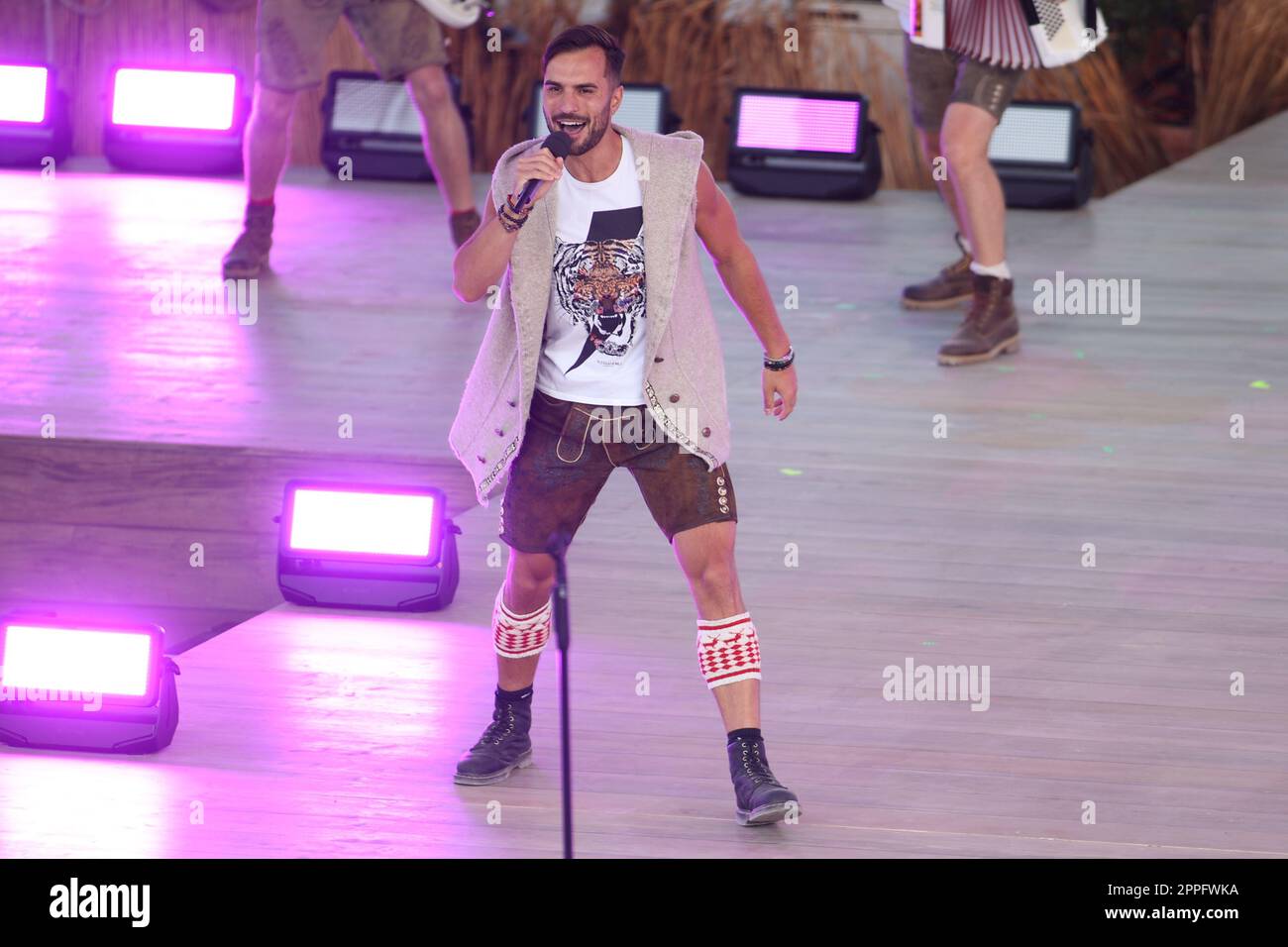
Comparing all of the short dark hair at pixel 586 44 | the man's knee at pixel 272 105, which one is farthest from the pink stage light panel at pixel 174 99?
the short dark hair at pixel 586 44

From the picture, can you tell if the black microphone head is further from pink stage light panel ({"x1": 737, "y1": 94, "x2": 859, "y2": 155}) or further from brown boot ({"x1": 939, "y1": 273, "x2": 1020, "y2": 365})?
pink stage light panel ({"x1": 737, "y1": 94, "x2": 859, "y2": 155})

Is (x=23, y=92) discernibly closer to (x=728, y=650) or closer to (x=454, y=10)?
(x=454, y=10)

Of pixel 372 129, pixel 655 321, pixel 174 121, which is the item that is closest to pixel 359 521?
pixel 655 321

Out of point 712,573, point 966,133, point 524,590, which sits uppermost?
point 966,133

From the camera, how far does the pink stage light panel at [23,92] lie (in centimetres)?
892

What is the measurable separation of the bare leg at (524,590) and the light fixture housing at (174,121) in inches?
227

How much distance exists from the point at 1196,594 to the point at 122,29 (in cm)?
647

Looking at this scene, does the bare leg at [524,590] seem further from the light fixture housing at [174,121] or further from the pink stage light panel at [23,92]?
the pink stage light panel at [23,92]

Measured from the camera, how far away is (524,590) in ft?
10.8

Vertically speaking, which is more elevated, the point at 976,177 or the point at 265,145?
the point at 976,177

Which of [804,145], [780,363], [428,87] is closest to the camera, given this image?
[780,363]

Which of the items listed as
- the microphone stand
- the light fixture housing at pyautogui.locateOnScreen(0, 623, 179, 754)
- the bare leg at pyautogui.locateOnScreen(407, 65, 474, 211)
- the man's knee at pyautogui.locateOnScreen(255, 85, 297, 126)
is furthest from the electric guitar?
the microphone stand

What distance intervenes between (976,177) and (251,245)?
2.39 metres
